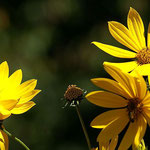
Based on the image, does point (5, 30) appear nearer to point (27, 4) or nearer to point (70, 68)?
point (27, 4)

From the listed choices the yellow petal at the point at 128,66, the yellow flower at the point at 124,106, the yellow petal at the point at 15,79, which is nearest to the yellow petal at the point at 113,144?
the yellow flower at the point at 124,106

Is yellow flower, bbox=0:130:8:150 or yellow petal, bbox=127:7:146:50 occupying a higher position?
yellow petal, bbox=127:7:146:50

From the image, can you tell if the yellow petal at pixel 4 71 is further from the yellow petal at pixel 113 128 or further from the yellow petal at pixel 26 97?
the yellow petal at pixel 113 128

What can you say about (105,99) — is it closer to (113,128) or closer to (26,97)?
(113,128)

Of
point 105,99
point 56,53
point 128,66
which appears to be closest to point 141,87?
point 105,99

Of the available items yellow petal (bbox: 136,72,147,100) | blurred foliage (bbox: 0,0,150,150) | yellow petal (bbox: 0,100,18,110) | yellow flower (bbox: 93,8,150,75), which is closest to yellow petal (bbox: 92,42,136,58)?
yellow flower (bbox: 93,8,150,75)

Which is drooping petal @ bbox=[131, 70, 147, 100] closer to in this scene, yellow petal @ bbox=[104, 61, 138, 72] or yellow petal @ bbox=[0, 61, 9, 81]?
yellow petal @ bbox=[104, 61, 138, 72]
